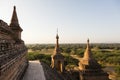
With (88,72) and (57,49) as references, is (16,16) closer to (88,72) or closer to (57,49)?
(57,49)

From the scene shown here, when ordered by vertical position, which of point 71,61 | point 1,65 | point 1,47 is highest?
point 1,47

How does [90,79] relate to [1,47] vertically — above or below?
below

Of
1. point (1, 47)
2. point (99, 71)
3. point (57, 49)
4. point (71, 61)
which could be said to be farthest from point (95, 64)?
point (71, 61)

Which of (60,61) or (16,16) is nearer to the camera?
(16,16)

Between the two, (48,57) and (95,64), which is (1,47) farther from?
(48,57)

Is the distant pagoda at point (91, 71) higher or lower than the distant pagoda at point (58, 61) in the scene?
lower

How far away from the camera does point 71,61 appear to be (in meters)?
38.8

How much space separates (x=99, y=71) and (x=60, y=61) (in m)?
3.87

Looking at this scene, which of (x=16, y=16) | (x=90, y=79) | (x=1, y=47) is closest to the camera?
(x=1, y=47)

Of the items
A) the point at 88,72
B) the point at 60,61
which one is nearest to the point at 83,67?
the point at 88,72

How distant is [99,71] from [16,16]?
9.76m

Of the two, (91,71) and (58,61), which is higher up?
(58,61)

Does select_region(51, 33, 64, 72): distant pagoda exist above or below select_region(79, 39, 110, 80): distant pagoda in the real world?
above

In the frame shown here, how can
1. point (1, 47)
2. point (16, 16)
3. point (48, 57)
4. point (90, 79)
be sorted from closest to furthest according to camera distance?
point (1, 47) → point (16, 16) → point (90, 79) → point (48, 57)
